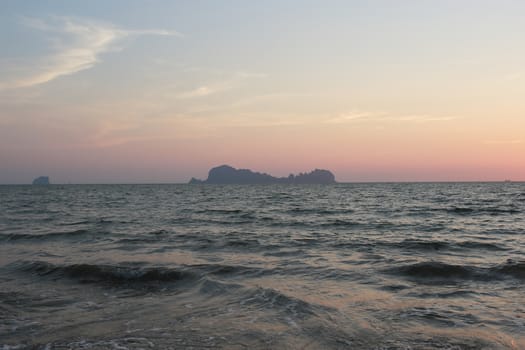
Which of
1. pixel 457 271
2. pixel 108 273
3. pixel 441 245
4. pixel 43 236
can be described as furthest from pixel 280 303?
pixel 43 236

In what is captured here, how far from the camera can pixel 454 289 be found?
35.2ft

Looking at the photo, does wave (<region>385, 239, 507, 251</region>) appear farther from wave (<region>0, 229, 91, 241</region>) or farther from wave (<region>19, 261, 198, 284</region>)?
wave (<region>0, 229, 91, 241</region>)

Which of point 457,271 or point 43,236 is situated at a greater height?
point 457,271

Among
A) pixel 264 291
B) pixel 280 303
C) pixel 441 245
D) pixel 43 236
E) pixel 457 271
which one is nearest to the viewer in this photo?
pixel 280 303

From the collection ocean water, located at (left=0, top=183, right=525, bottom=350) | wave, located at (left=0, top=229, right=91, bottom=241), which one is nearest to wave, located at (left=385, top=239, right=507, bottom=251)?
ocean water, located at (left=0, top=183, right=525, bottom=350)

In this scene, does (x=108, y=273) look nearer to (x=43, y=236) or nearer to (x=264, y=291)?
(x=264, y=291)

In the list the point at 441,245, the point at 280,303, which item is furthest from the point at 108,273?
the point at 441,245

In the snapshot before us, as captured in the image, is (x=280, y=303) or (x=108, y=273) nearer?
(x=280, y=303)

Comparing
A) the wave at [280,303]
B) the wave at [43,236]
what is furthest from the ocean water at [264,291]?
the wave at [43,236]

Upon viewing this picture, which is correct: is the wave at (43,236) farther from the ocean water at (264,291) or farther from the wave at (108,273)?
the wave at (108,273)

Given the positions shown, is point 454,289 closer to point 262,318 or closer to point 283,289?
point 283,289

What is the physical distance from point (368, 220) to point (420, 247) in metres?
11.7

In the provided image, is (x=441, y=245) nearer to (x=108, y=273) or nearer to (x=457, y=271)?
(x=457, y=271)

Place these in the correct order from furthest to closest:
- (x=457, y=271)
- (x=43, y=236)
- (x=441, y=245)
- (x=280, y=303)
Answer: (x=43, y=236)
(x=441, y=245)
(x=457, y=271)
(x=280, y=303)
